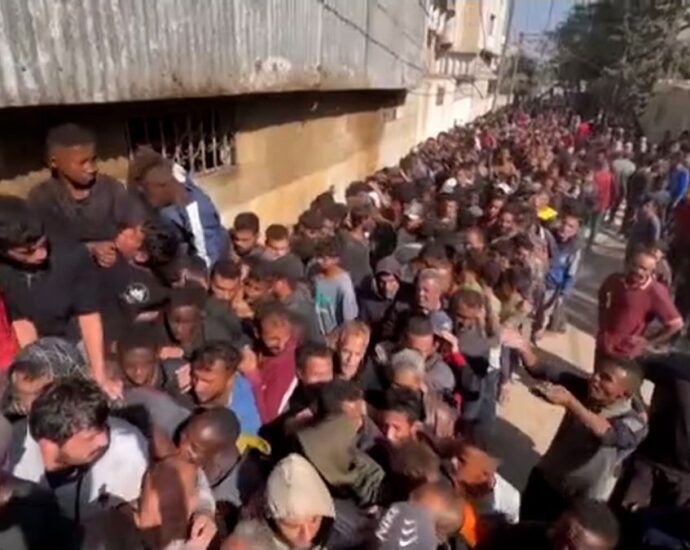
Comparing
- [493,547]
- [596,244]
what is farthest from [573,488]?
[596,244]

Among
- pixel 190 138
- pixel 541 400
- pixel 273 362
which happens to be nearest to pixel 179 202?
pixel 273 362

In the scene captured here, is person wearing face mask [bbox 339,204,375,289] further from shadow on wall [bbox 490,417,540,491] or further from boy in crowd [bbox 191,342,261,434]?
boy in crowd [bbox 191,342,261,434]

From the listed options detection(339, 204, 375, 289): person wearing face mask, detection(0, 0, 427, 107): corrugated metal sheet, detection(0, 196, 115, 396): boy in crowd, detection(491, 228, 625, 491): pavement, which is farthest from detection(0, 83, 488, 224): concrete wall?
detection(491, 228, 625, 491): pavement

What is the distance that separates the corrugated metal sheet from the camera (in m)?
3.02

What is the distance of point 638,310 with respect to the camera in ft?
13.6

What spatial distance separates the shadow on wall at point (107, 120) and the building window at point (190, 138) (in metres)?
0.04

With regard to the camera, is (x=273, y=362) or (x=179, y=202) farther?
(x=179, y=202)

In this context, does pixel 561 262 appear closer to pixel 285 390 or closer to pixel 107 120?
pixel 285 390

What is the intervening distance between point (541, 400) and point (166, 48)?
3.66 meters

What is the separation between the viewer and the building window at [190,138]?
4848mm

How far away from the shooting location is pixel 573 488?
298 cm

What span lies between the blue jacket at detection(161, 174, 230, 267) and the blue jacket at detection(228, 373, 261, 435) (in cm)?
121

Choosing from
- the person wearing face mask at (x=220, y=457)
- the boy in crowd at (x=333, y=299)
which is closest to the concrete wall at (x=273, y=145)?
the boy in crowd at (x=333, y=299)

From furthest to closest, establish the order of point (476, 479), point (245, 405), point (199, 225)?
point (199, 225) < point (245, 405) < point (476, 479)
